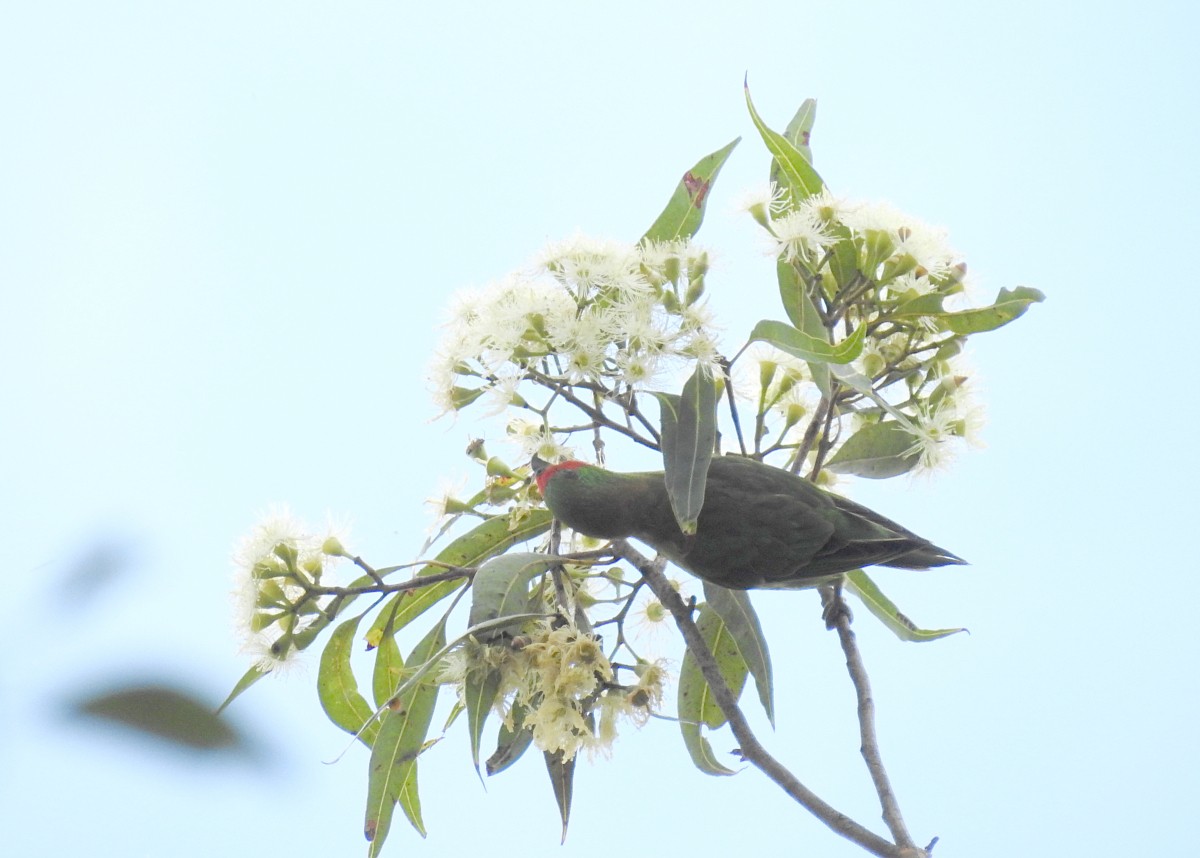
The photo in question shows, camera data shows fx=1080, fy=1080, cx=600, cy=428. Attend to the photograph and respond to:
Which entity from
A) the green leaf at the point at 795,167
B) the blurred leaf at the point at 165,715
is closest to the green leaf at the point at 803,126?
the green leaf at the point at 795,167

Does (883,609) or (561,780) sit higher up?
(883,609)

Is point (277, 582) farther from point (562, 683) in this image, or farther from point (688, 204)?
point (688, 204)

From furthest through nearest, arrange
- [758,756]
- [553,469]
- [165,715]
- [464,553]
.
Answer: [464,553], [553,469], [758,756], [165,715]

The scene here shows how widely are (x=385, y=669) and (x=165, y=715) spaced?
58.7 inches

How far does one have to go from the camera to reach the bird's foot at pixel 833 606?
1962 millimetres

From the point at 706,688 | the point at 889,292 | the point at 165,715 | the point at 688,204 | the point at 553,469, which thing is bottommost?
the point at 165,715

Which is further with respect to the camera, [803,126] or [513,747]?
[803,126]

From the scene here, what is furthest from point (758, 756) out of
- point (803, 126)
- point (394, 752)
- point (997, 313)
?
point (803, 126)

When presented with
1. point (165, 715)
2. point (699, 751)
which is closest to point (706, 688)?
point (699, 751)

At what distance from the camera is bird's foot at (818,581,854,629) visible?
1.96 meters

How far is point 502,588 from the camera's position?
1668 millimetres

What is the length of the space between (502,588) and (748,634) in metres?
0.46

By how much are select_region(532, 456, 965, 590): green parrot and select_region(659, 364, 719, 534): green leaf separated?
126 mm

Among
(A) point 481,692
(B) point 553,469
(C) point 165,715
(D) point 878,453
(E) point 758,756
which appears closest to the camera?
(C) point 165,715
